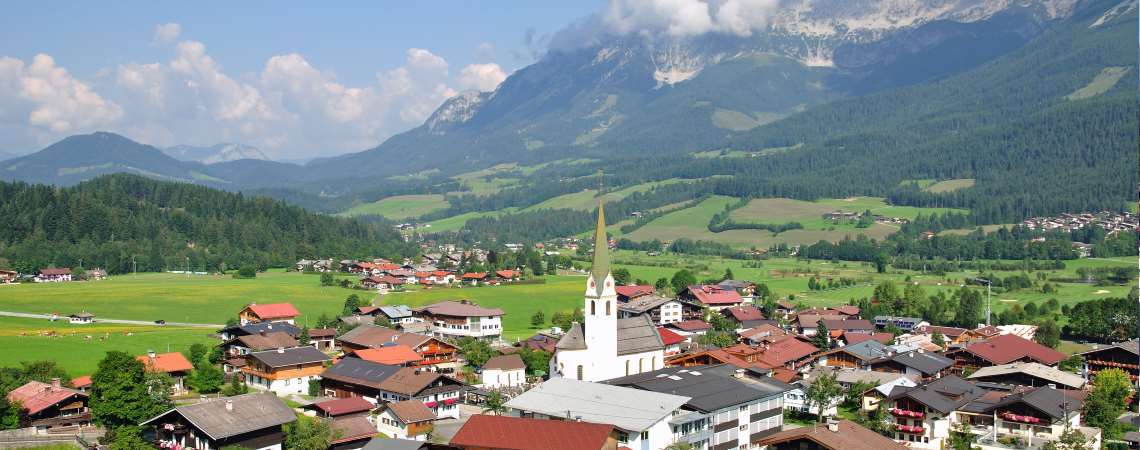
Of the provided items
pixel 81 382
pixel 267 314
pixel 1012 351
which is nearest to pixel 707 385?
pixel 1012 351

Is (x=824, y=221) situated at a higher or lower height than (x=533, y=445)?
higher

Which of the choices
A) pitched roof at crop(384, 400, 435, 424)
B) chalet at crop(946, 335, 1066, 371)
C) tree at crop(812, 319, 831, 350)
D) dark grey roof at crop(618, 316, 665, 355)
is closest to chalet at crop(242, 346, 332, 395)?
pitched roof at crop(384, 400, 435, 424)

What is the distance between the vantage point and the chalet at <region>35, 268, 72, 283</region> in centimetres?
9938

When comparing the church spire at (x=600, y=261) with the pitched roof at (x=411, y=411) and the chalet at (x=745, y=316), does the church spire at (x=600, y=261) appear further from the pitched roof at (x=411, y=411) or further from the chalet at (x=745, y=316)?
the chalet at (x=745, y=316)

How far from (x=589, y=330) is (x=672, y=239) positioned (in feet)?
388

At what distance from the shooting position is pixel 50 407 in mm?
42781

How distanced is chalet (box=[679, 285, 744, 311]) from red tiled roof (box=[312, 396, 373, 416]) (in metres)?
41.5

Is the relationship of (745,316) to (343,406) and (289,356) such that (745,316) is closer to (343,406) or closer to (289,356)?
(289,356)

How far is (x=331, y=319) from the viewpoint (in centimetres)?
7438

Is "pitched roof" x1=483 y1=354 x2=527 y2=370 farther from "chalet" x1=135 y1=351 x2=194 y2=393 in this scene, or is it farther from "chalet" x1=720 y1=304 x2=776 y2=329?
"chalet" x1=720 y1=304 x2=776 y2=329

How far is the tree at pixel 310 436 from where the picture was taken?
39.0 m

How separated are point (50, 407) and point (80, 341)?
2111 cm

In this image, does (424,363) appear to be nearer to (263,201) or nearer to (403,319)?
(403,319)

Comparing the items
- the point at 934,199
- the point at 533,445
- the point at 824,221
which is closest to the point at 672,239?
the point at 824,221
